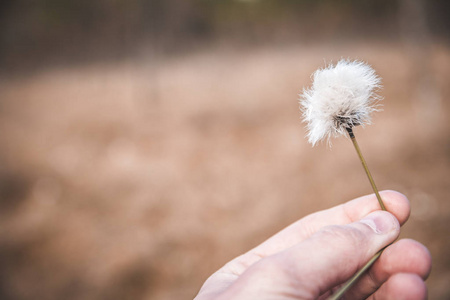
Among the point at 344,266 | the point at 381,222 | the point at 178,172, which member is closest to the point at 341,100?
the point at 381,222

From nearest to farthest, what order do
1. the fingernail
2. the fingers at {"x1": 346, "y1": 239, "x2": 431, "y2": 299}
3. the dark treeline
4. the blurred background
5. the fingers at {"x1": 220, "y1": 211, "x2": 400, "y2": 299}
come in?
the fingers at {"x1": 220, "y1": 211, "x2": 400, "y2": 299} < the fingers at {"x1": 346, "y1": 239, "x2": 431, "y2": 299} < the fingernail < the blurred background < the dark treeline

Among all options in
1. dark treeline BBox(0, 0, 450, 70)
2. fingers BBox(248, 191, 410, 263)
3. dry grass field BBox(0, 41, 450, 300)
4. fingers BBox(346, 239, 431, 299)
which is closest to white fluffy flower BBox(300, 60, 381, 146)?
fingers BBox(248, 191, 410, 263)

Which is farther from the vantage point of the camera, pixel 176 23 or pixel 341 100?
pixel 176 23

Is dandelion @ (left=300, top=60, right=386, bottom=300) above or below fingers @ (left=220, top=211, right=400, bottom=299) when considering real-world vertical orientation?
above

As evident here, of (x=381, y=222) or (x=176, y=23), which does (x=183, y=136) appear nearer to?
(x=176, y=23)

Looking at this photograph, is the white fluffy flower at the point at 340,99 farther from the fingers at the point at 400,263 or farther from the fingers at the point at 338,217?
the fingers at the point at 400,263

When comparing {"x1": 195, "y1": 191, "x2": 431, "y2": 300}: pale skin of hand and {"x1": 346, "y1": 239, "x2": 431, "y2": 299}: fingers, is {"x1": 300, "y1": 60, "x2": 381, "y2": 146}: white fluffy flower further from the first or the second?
{"x1": 346, "y1": 239, "x2": 431, "y2": 299}: fingers

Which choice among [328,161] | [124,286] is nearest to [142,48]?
[328,161]
